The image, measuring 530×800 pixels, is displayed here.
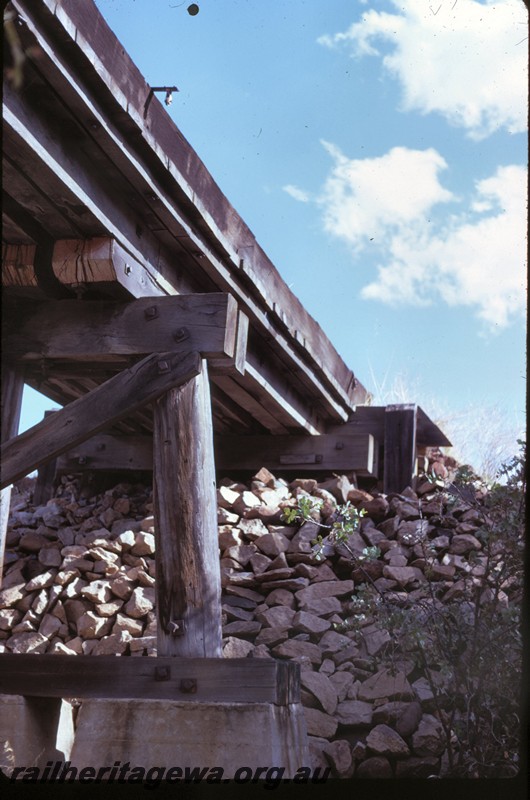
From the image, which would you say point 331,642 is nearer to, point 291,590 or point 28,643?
point 291,590

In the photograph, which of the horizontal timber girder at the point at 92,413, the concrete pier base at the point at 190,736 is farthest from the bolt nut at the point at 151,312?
the concrete pier base at the point at 190,736

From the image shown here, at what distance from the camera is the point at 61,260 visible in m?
3.97

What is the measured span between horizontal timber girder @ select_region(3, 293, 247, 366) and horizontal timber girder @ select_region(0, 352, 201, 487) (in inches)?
5.4

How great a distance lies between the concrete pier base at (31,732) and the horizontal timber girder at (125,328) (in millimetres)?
1517

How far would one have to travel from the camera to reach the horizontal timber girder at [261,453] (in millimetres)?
6867

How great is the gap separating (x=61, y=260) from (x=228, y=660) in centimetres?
187

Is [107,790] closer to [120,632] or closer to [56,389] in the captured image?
[120,632]

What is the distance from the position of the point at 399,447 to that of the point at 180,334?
346cm

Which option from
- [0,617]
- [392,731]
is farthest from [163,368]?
[0,617]

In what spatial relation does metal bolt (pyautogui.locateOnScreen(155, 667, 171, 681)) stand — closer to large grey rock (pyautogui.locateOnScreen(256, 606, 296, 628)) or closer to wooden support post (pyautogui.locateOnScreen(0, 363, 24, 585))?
wooden support post (pyautogui.locateOnScreen(0, 363, 24, 585))

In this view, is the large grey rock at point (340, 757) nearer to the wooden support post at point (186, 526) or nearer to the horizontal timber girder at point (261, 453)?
the wooden support post at point (186, 526)

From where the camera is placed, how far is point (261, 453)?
6930 mm

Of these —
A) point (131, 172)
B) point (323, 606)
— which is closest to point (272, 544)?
point (323, 606)

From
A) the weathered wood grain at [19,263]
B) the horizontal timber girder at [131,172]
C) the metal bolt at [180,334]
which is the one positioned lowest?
the metal bolt at [180,334]
